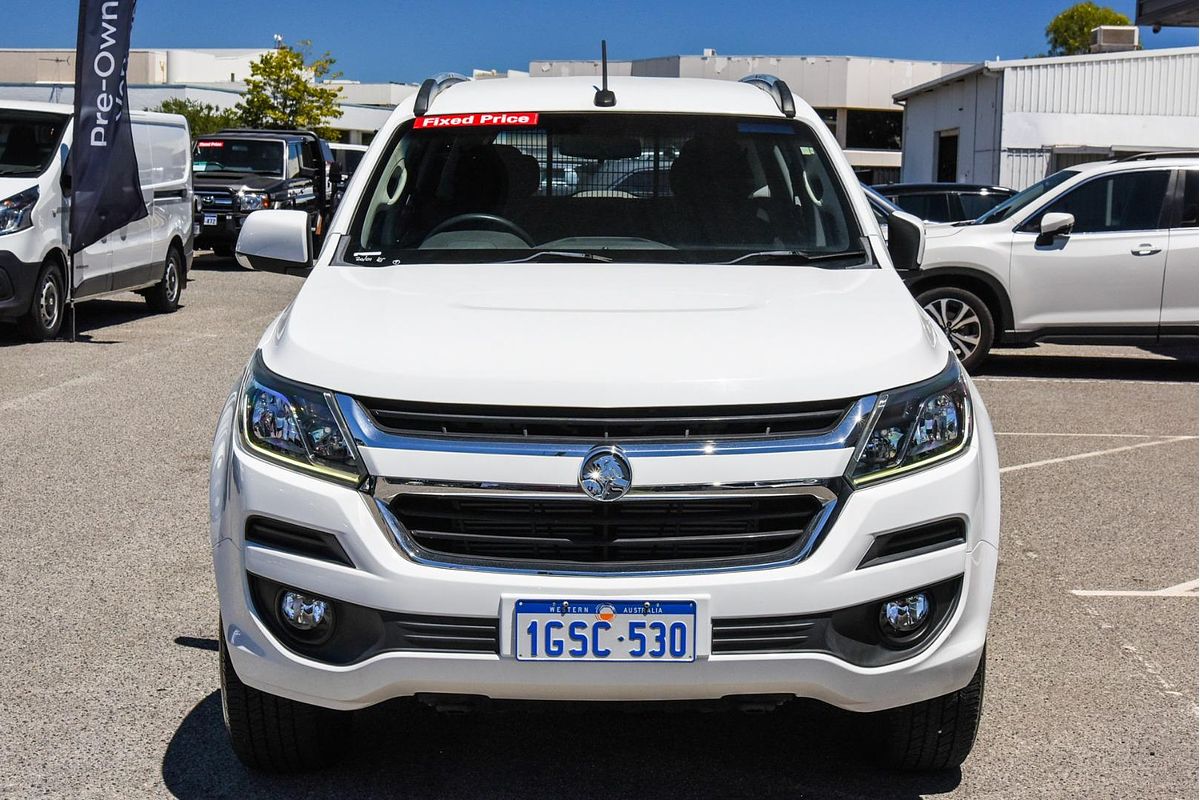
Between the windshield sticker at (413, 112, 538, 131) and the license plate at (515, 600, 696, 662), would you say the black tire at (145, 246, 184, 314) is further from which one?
the license plate at (515, 600, 696, 662)

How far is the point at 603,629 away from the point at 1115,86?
1142 inches

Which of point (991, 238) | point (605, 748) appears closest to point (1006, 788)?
point (605, 748)

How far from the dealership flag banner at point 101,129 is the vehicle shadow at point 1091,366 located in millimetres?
7538

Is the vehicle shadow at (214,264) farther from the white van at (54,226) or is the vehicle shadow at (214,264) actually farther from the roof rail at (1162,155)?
the roof rail at (1162,155)

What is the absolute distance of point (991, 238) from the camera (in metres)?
11.9

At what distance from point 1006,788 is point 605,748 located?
3.33ft

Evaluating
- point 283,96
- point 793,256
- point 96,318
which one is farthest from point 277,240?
point 283,96

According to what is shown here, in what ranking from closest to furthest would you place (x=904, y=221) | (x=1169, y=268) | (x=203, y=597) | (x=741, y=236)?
(x=741, y=236) < (x=904, y=221) < (x=203, y=597) < (x=1169, y=268)

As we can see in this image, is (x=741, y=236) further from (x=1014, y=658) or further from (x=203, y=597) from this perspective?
(x=203, y=597)

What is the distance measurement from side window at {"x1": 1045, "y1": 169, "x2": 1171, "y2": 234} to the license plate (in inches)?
380

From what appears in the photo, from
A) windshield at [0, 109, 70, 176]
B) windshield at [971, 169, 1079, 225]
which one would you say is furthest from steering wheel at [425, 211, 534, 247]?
windshield at [0, 109, 70, 176]

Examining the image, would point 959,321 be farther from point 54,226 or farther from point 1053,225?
point 54,226

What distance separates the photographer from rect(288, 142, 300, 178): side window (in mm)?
22766

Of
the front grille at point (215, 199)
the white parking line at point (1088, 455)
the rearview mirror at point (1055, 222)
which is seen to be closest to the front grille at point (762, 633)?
the white parking line at point (1088, 455)
